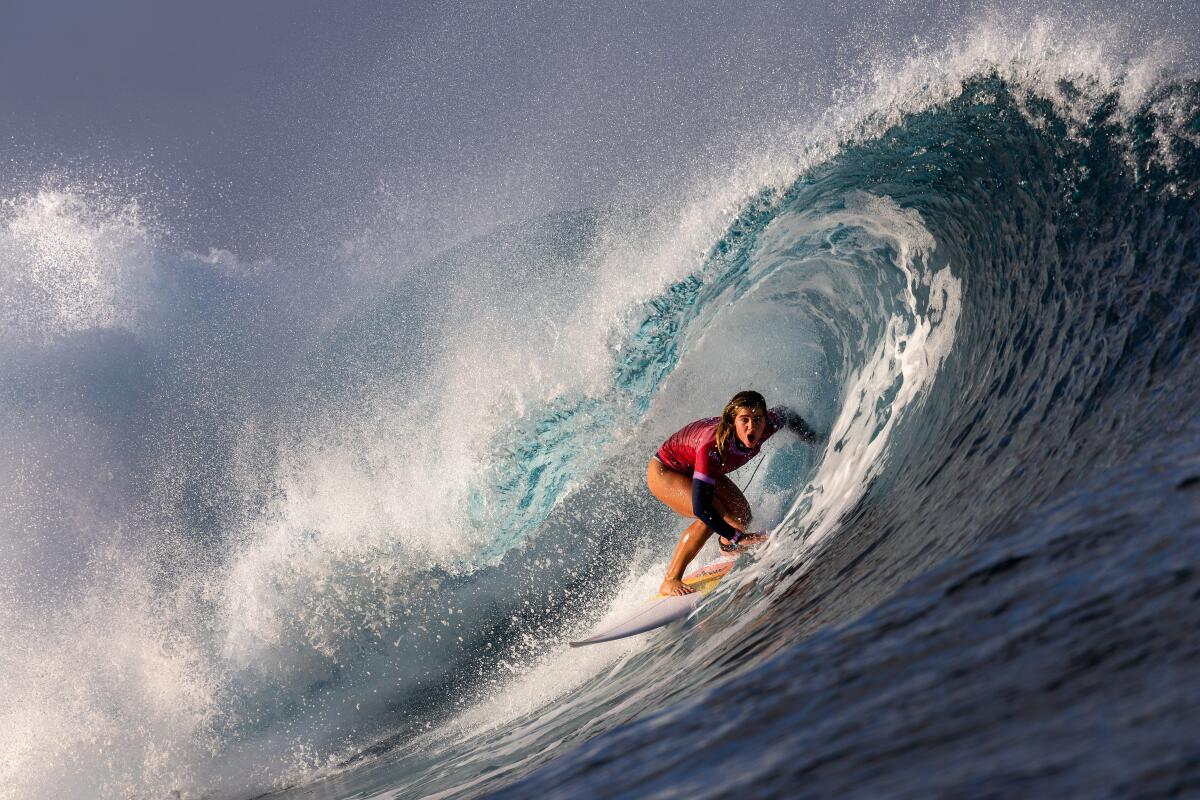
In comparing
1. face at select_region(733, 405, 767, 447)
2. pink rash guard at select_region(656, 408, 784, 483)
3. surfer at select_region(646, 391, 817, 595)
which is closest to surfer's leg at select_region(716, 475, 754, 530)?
surfer at select_region(646, 391, 817, 595)

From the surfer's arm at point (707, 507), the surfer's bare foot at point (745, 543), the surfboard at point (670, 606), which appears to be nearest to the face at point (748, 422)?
the surfer's arm at point (707, 507)

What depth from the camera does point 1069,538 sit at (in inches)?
103

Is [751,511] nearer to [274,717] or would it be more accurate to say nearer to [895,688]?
[895,688]

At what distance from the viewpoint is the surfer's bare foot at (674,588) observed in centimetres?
586

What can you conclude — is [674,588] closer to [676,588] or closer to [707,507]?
[676,588]

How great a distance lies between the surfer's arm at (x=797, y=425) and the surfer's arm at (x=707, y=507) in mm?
875

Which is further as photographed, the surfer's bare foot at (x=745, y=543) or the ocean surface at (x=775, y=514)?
the surfer's bare foot at (x=745, y=543)

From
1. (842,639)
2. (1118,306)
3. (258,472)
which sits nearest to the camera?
(842,639)

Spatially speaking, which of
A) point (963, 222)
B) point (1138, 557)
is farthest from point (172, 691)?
point (1138, 557)

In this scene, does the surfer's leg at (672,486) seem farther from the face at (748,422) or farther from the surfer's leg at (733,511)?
the face at (748,422)

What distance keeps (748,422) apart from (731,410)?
140 mm

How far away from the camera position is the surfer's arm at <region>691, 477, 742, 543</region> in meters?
5.44

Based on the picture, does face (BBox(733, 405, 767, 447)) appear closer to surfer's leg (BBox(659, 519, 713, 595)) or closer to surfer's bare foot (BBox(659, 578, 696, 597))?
surfer's leg (BBox(659, 519, 713, 595))

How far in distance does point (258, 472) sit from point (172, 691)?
2404 mm
